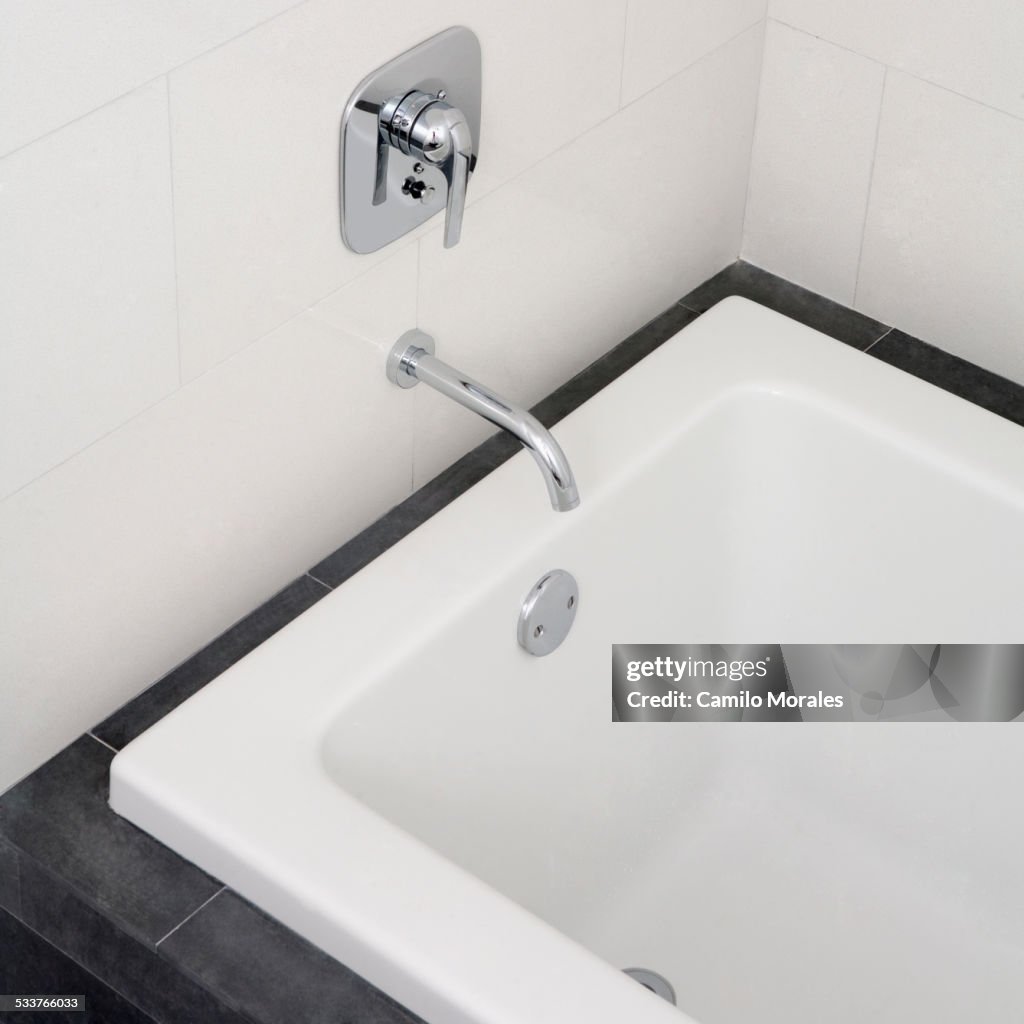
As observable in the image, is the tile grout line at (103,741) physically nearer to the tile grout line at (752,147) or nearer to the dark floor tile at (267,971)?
the dark floor tile at (267,971)

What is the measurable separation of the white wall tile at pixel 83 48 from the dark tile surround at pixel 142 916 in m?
0.51

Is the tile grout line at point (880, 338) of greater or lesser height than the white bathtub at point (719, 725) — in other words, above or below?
above

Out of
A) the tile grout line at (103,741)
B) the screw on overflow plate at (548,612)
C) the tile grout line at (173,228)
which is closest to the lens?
the tile grout line at (173,228)

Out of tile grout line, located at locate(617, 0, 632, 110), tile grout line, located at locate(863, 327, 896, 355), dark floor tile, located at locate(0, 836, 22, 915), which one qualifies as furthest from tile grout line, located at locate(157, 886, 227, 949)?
tile grout line, located at locate(863, 327, 896, 355)

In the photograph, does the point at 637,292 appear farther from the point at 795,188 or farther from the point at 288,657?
the point at 288,657

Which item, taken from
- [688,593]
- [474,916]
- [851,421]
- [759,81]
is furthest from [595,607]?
[759,81]

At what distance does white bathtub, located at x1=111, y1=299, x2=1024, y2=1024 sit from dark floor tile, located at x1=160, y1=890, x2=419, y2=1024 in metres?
0.11

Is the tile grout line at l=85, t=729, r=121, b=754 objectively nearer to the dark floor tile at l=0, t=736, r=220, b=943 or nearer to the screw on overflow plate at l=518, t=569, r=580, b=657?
the dark floor tile at l=0, t=736, r=220, b=943

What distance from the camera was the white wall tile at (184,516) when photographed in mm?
1194

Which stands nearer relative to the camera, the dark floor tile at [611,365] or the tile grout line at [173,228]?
the tile grout line at [173,228]

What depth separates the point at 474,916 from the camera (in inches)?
44.5

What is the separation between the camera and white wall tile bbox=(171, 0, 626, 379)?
1.12 metres

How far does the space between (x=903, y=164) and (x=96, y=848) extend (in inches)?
39.8

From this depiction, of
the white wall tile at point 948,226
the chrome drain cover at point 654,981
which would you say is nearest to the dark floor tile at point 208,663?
the chrome drain cover at point 654,981
